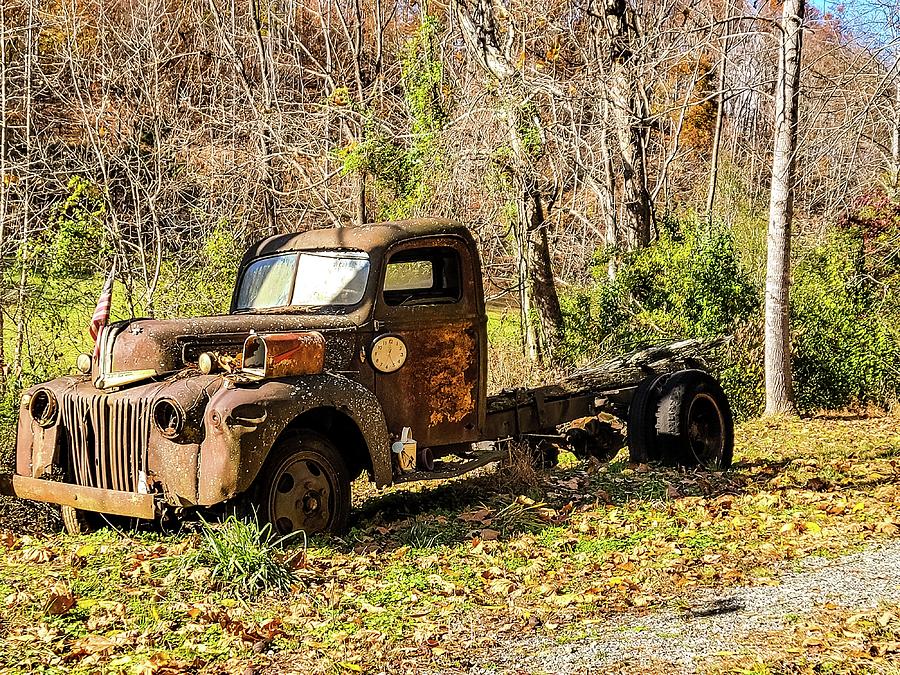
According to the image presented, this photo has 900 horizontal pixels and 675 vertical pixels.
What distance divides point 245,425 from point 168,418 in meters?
0.56

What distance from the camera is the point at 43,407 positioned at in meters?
6.73

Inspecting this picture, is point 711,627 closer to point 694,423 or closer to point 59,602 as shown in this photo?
point 59,602

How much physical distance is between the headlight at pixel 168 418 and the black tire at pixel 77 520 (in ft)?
4.27

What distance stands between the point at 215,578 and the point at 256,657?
1049 millimetres

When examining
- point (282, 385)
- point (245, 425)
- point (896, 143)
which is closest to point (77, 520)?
point (245, 425)

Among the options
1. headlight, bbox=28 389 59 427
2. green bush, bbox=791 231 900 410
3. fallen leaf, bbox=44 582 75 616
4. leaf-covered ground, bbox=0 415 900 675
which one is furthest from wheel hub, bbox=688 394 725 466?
fallen leaf, bbox=44 582 75 616

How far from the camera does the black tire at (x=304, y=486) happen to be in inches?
241

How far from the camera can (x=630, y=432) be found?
894 cm

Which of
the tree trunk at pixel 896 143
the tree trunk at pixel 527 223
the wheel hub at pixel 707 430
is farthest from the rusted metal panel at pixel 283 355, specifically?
A: the tree trunk at pixel 527 223

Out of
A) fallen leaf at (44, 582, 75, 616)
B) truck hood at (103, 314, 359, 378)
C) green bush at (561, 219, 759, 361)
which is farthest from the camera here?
green bush at (561, 219, 759, 361)

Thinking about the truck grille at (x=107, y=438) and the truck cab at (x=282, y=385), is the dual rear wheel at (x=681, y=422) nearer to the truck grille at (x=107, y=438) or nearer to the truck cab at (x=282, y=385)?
the truck cab at (x=282, y=385)

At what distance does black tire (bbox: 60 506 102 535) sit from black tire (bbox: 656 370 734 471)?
191 inches

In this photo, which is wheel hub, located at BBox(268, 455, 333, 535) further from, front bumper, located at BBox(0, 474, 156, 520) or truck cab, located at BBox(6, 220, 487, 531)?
front bumper, located at BBox(0, 474, 156, 520)

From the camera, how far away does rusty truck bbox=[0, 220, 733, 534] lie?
5973 mm
